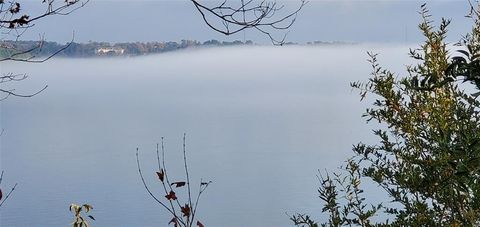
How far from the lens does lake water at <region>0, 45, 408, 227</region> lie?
15.0 meters

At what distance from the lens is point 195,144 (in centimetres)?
2984

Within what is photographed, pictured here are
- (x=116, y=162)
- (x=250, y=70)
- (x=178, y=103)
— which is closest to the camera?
(x=116, y=162)

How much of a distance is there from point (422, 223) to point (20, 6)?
A: 1362mm

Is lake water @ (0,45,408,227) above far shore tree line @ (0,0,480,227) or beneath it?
above

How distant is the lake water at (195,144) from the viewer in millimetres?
15039

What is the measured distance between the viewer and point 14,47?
2127mm

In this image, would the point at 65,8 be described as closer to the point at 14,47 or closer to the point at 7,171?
the point at 14,47

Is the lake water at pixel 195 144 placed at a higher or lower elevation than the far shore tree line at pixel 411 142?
higher

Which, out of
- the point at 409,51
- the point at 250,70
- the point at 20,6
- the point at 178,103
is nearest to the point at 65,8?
the point at 20,6

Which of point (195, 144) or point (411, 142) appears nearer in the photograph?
point (411, 142)

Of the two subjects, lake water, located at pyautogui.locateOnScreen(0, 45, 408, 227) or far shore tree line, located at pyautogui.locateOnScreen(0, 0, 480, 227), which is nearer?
far shore tree line, located at pyautogui.locateOnScreen(0, 0, 480, 227)

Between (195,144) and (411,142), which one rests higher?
(195,144)

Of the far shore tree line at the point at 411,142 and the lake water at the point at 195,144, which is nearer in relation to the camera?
the far shore tree line at the point at 411,142

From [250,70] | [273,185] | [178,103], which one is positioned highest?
[250,70]
